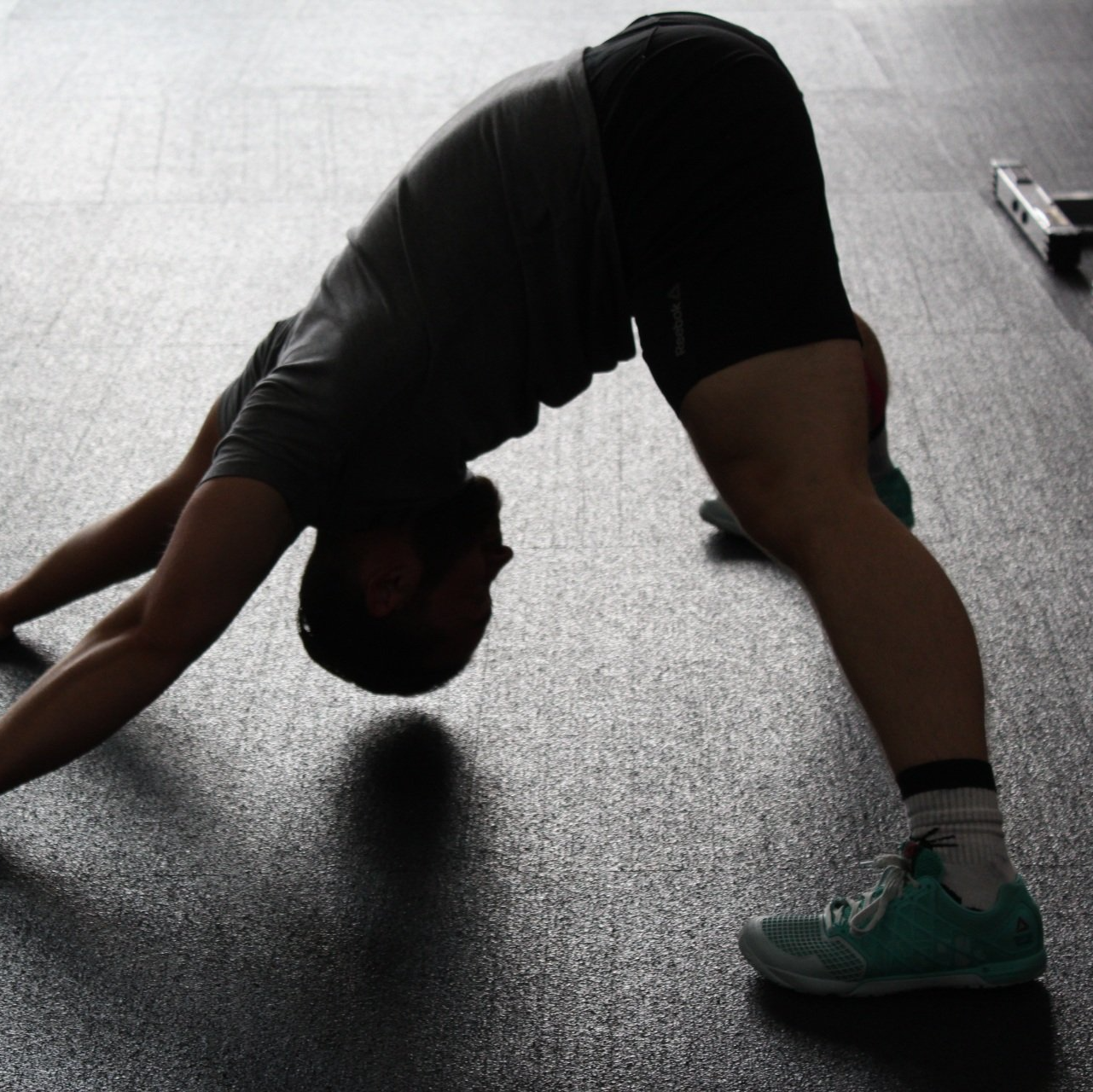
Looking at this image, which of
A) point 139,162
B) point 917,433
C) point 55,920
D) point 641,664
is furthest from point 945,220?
point 55,920

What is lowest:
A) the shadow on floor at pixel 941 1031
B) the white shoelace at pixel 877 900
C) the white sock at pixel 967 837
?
the shadow on floor at pixel 941 1031

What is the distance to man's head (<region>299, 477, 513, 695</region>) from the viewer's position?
4.25 feet

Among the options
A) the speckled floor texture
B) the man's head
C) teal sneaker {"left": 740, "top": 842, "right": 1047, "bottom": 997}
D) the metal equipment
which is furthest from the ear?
the metal equipment

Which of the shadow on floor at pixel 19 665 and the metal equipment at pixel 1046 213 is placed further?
the metal equipment at pixel 1046 213

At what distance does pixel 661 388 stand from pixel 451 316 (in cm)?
18

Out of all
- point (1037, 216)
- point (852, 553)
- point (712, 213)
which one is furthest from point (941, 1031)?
point (1037, 216)

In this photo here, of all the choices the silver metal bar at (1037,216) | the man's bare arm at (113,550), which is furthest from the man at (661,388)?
the silver metal bar at (1037,216)

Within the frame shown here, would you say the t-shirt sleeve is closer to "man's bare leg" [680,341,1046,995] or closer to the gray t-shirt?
the gray t-shirt

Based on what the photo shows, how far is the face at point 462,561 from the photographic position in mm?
1311

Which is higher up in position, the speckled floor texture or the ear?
the ear

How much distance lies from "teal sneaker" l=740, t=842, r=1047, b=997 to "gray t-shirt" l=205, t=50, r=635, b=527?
491 millimetres

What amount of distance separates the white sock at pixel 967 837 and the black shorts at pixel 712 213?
372mm

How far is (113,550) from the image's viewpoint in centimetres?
153

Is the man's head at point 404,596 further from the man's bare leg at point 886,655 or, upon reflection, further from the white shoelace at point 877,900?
the white shoelace at point 877,900
